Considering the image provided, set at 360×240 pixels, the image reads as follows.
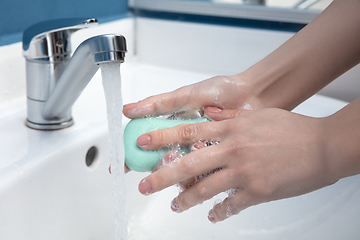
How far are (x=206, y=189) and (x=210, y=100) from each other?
15cm

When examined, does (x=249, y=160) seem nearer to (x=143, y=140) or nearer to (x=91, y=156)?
(x=143, y=140)

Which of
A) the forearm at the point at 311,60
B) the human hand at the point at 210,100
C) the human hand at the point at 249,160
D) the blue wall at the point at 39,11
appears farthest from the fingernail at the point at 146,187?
the blue wall at the point at 39,11

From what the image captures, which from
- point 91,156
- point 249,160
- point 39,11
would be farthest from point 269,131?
point 39,11

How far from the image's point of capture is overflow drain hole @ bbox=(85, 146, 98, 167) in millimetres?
500

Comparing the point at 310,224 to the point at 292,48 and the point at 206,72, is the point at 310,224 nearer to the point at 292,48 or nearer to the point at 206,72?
the point at 292,48

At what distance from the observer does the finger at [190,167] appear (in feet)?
1.15

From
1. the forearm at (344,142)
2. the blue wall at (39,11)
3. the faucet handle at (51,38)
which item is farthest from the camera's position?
the blue wall at (39,11)

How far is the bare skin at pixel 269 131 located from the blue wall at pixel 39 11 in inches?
10.8

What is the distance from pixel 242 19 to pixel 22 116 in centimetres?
47

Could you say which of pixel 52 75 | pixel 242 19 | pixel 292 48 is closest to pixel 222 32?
pixel 242 19

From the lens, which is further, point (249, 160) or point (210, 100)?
point (210, 100)

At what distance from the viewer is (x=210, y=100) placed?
1.58ft

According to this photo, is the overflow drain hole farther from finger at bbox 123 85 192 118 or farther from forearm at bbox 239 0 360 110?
forearm at bbox 239 0 360 110

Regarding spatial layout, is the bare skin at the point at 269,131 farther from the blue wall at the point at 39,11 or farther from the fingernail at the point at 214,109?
the blue wall at the point at 39,11
